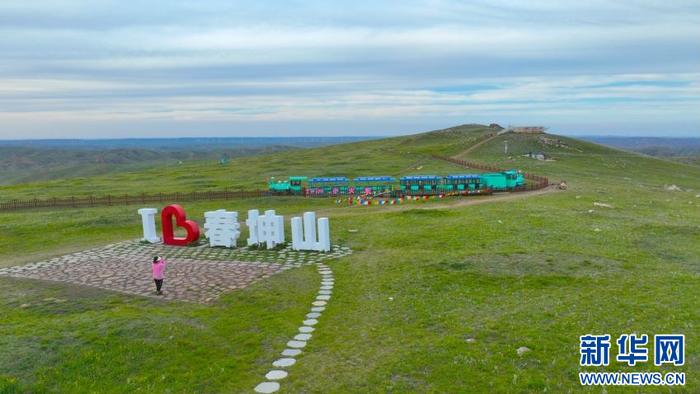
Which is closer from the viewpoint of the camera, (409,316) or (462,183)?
(409,316)

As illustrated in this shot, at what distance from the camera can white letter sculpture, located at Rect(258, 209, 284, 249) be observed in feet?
95.6

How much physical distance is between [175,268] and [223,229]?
5337mm

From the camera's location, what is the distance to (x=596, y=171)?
237 ft

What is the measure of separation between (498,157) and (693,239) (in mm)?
59279

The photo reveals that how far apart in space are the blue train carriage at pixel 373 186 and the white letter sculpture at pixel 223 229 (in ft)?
81.5

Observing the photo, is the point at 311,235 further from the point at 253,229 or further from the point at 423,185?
the point at 423,185

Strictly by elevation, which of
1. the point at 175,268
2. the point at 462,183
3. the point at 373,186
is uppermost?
the point at 462,183

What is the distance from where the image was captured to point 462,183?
52.7 meters

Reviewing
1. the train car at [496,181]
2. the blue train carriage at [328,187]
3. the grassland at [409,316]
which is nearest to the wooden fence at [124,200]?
the blue train carriage at [328,187]

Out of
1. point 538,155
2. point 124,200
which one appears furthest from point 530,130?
point 124,200

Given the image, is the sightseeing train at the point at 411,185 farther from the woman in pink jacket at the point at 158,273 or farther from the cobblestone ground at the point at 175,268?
the woman in pink jacket at the point at 158,273

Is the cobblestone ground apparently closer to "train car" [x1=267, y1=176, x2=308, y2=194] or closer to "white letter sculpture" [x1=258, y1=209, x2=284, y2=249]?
"white letter sculpture" [x1=258, y1=209, x2=284, y2=249]

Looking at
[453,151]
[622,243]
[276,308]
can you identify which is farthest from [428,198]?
[453,151]

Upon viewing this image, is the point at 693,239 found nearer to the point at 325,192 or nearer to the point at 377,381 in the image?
the point at 377,381
